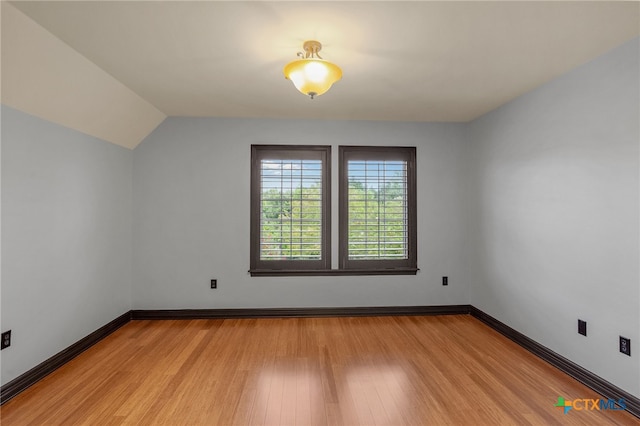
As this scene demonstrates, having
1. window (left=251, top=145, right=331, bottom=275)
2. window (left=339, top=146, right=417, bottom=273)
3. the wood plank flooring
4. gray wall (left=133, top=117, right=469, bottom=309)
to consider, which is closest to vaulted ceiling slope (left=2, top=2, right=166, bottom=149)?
gray wall (left=133, top=117, right=469, bottom=309)

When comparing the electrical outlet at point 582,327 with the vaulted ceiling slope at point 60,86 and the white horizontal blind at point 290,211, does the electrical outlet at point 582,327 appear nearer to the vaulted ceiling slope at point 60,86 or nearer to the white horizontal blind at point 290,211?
the white horizontal blind at point 290,211

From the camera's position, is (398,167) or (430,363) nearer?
(430,363)

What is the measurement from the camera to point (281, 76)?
8.75ft

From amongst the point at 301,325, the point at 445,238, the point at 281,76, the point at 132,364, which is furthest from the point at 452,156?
the point at 132,364

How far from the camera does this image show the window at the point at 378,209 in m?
4.00

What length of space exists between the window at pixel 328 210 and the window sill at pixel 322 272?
0.04 feet

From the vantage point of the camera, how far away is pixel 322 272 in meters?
3.95

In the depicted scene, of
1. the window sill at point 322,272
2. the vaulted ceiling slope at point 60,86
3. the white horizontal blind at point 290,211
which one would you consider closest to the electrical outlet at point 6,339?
the vaulted ceiling slope at point 60,86

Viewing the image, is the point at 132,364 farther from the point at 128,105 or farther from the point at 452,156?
the point at 452,156

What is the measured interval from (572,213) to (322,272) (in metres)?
2.54

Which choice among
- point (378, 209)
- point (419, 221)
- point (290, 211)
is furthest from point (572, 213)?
point (290, 211)

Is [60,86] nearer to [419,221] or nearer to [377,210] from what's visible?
[377,210]

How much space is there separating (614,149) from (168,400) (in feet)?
11.6

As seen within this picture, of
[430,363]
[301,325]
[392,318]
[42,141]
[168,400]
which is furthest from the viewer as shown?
[392,318]
